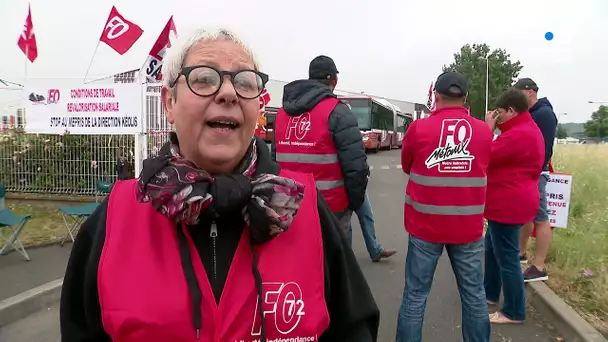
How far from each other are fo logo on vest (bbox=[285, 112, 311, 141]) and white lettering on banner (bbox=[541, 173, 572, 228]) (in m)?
3.63

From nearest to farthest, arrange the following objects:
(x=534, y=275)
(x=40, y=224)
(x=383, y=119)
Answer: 1. (x=534, y=275)
2. (x=40, y=224)
3. (x=383, y=119)

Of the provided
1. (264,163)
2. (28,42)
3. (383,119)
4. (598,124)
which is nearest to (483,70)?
(598,124)

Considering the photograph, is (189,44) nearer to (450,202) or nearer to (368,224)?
(450,202)

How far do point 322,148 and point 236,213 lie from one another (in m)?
2.42

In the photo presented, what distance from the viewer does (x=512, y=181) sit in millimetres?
3812

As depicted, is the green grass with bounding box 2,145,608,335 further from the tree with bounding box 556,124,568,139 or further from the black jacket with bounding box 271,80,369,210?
the tree with bounding box 556,124,568,139

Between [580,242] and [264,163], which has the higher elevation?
[264,163]

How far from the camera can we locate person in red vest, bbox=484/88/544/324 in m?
3.77

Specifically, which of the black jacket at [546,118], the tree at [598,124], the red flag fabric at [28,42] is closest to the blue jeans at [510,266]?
the black jacket at [546,118]

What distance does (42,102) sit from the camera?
873 cm

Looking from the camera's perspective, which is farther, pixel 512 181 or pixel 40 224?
pixel 40 224

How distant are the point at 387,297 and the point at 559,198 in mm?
2685

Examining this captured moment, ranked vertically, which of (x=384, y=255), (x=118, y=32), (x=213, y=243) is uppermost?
(x=118, y=32)

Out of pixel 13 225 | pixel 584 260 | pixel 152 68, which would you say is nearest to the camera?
pixel 584 260
